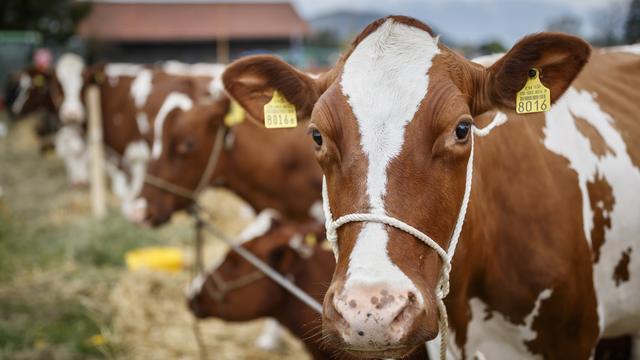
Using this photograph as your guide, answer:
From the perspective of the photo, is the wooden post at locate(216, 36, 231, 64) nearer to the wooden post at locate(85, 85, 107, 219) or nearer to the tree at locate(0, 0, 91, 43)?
the tree at locate(0, 0, 91, 43)

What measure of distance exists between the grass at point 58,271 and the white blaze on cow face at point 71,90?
4.27 ft

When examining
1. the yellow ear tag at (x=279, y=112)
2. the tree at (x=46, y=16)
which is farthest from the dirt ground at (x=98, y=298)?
the tree at (x=46, y=16)

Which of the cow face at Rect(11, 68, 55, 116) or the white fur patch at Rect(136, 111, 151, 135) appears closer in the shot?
the white fur patch at Rect(136, 111, 151, 135)

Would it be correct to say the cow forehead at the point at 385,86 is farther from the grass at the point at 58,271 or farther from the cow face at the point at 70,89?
the cow face at the point at 70,89

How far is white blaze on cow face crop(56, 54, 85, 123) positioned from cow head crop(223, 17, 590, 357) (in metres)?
7.68

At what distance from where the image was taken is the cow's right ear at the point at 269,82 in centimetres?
213

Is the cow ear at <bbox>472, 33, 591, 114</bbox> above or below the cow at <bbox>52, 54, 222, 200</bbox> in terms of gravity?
above

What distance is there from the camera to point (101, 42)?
19.2m

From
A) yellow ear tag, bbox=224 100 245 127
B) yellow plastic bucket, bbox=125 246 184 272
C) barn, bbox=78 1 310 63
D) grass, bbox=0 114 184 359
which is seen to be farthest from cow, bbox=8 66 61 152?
barn, bbox=78 1 310 63

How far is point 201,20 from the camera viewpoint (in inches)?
1208

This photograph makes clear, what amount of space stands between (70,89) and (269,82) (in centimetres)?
756

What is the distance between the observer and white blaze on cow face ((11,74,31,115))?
9.81m

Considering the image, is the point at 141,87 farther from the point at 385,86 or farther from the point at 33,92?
the point at 385,86

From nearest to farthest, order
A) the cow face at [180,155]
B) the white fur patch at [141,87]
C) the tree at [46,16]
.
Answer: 1. the cow face at [180,155]
2. the white fur patch at [141,87]
3. the tree at [46,16]
